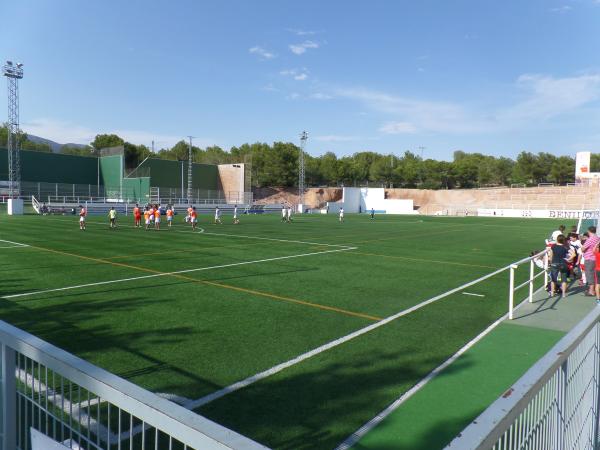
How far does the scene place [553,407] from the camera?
2.70 meters

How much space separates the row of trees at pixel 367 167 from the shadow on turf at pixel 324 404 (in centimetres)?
9368

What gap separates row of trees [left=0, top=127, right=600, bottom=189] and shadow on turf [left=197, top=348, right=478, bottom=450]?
307 feet

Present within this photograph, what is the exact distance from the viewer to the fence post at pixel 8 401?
8.64 ft

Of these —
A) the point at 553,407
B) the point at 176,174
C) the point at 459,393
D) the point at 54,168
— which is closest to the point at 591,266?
the point at 459,393

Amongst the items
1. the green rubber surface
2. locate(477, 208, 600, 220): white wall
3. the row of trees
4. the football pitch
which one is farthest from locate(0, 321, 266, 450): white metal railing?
the row of trees

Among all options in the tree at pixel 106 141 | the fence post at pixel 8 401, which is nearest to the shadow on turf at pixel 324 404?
the fence post at pixel 8 401

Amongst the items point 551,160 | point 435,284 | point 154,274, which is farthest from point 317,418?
point 551,160

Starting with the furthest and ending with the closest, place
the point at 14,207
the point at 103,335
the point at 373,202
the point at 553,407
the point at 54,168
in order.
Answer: the point at 373,202
the point at 54,168
the point at 14,207
the point at 103,335
the point at 553,407

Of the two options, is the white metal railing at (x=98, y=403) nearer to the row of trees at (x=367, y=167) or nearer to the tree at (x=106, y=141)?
the row of trees at (x=367, y=167)

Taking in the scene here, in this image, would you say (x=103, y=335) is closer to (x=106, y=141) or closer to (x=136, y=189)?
(x=136, y=189)

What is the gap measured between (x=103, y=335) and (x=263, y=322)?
2.80 meters

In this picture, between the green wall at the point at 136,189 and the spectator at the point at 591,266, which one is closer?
the spectator at the point at 591,266

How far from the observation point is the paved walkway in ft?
15.3

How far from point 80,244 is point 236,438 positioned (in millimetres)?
21519
